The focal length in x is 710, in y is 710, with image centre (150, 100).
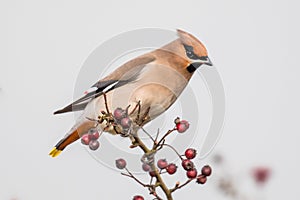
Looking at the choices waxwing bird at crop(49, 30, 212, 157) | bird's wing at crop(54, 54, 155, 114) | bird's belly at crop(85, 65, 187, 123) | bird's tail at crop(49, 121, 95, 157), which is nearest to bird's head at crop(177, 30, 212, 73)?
waxwing bird at crop(49, 30, 212, 157)

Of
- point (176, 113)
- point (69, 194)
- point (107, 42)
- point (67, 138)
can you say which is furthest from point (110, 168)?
point (69, 194)

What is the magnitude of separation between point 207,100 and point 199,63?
23cm

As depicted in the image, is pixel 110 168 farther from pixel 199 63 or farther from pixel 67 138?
pixel 199 63

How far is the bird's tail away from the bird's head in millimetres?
727

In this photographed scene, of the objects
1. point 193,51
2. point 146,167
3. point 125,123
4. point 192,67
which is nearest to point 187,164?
point 146,167

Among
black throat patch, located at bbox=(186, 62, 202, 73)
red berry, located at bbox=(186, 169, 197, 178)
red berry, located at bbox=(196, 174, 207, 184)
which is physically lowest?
red berry, located at bbox=(196, 174, 207, 184)

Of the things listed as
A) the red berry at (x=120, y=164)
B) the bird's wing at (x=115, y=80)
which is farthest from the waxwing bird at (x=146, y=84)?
the red berry at (x=120, y=164)

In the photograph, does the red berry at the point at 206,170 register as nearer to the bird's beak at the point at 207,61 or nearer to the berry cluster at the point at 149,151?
the berry cluster at the point at 149,151

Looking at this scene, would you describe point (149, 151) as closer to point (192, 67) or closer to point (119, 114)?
point (119, 114)

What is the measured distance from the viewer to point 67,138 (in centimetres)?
379

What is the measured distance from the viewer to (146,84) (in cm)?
392

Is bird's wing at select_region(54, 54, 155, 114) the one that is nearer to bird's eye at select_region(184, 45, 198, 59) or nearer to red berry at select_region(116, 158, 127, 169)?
bird's eye at select_region(184, 45, 198, 59)

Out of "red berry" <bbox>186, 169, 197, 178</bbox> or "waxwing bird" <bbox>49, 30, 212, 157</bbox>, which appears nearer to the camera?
"red berry" <bbox>186, 169, 197, 178</bbox>

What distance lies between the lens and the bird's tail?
12.3 feet
